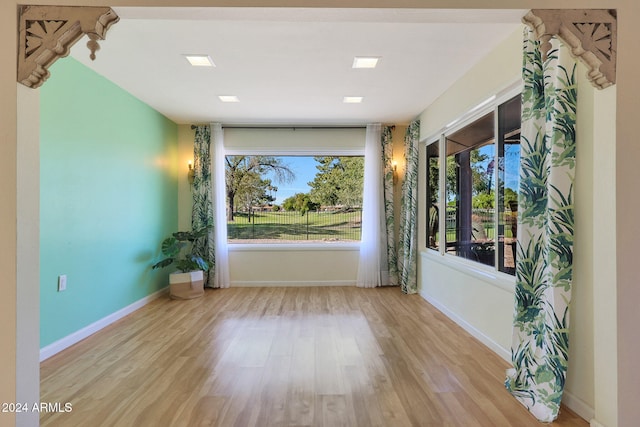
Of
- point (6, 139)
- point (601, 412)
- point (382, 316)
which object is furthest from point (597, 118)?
point (6, 139)

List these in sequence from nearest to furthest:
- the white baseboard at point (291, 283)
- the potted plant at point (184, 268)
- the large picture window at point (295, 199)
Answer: the potted plant at point (184, 268) < the white baseboard at point (291, 283) < the large picture window at point (295, 199)

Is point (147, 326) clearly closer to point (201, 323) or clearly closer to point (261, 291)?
point (201, 323)

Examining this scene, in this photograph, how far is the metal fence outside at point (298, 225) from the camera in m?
5.51

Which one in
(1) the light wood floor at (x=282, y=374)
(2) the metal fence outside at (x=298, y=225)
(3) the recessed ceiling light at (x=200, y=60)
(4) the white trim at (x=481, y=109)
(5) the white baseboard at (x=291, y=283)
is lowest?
(1) the light wood floor at (x=282, y=374)

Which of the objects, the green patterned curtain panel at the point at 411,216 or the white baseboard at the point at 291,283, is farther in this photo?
the white baseboard at the point at 291,283

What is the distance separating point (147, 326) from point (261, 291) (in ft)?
6.02

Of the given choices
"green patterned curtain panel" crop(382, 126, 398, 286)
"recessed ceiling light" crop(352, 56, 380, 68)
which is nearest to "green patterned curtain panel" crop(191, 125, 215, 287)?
"green patterned curtain panel" crop(382, 126, 398, 286)

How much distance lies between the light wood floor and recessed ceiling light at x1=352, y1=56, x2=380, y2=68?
2693mm

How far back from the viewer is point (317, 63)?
2.96 m

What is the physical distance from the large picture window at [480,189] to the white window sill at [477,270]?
60 mm

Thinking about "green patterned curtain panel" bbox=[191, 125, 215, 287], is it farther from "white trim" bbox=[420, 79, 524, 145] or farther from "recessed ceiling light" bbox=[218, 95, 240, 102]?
"white trim" bbox=[420, 79, 524, 145]

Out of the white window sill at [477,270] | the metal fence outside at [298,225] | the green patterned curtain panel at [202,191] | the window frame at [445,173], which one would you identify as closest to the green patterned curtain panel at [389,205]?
the metal fence outside at [298,225]

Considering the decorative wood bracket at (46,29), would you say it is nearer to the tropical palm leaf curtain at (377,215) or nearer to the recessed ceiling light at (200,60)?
the recessed ceiling light at (200,60)

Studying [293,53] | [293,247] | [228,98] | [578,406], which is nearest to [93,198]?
[228,98]
